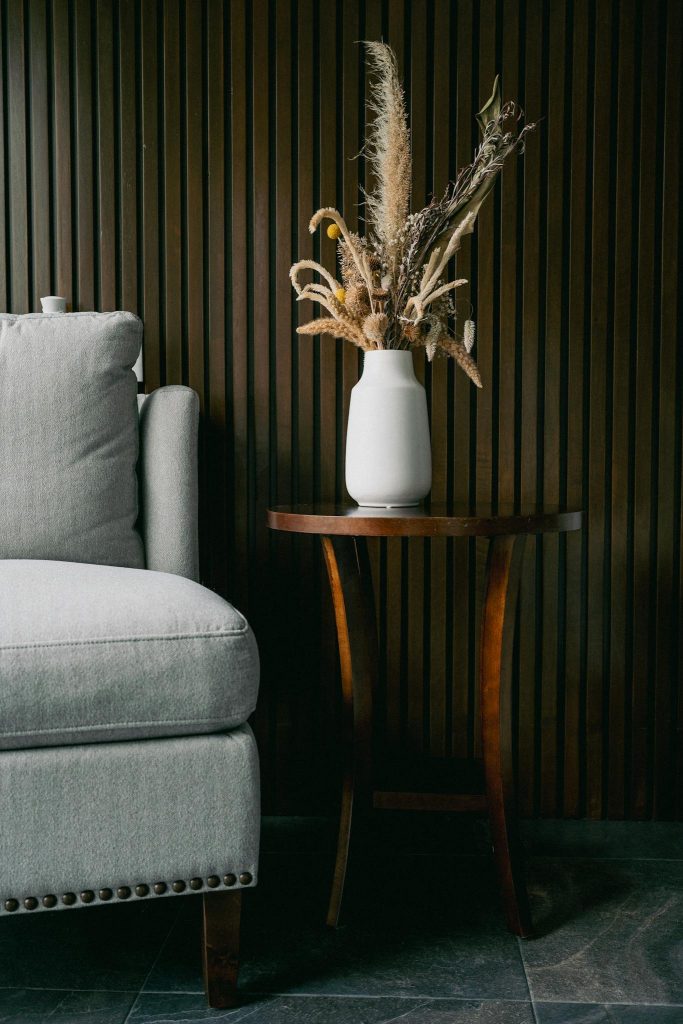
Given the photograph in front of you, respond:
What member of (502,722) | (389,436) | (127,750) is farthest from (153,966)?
(389,436)

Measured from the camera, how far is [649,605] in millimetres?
1862

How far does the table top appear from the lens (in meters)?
1.32

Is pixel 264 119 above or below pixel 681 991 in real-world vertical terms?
above

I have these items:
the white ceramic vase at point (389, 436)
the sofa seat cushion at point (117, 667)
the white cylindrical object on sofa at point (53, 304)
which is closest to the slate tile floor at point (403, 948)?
the sofa seat cushion at point (117, 667)

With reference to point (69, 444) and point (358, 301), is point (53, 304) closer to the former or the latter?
point (69, 444)

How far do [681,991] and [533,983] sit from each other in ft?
0.69

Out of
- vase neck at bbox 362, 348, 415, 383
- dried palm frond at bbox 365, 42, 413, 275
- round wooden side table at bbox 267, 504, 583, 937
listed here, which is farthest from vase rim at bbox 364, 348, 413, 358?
round wooden side table at bbox 267, 504, 583, 937

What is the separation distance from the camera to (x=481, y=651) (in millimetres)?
1489

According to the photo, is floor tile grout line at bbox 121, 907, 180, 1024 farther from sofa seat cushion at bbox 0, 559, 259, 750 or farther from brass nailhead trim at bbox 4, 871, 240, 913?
sofa seat cushion at bbox 0, 559, 259, 750

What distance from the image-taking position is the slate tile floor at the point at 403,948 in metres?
1.22

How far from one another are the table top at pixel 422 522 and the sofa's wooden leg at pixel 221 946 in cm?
55

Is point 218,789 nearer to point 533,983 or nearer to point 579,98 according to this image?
point 533,983

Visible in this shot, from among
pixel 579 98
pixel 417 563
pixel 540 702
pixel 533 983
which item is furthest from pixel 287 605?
pixel 579 98

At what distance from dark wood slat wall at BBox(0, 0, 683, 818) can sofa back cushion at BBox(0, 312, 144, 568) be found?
321 mm
